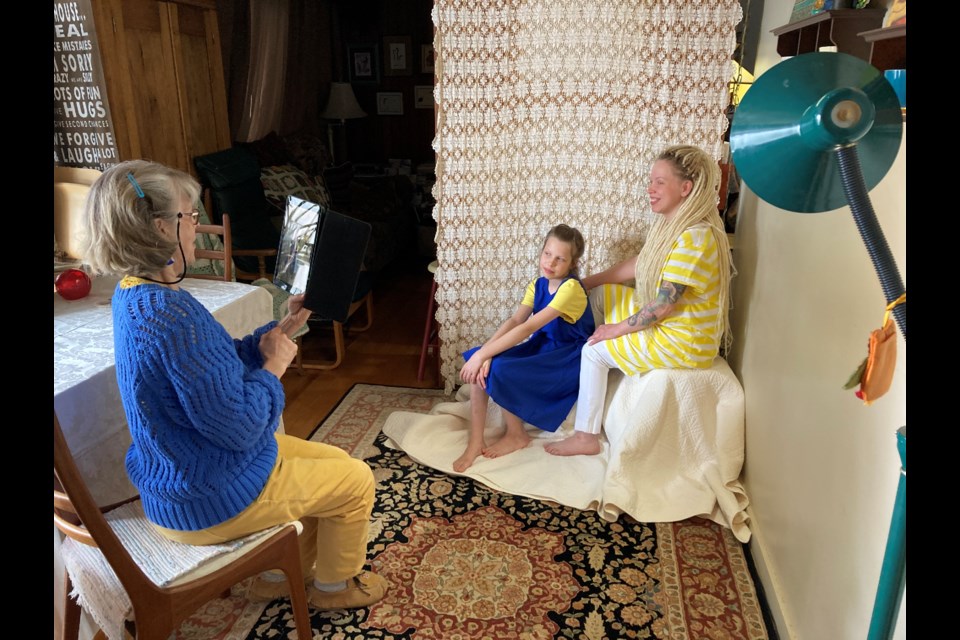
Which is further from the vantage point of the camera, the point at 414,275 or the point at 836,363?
the point at 414,275

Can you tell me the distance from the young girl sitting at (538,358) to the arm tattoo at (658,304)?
0.84ft

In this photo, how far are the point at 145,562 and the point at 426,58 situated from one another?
5.23 m

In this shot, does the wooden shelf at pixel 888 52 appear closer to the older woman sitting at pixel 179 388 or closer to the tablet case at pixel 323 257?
the tablet case at pixel 323 257

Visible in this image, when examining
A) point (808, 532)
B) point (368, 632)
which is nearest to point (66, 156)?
point (368, 632)

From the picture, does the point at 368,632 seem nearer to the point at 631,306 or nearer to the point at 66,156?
the point at 631,306

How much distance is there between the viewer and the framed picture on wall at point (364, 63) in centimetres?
577

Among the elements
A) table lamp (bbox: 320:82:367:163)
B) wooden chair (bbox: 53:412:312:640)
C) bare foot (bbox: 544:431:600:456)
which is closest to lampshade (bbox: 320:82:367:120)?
table lamp (bbox: 320:82:367:163)

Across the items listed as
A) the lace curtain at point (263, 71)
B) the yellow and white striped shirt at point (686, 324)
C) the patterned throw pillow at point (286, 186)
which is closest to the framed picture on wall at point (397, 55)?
the lace curtain at point (263, 71)

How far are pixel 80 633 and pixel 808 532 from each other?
171 cm

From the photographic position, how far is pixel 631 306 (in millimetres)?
2459

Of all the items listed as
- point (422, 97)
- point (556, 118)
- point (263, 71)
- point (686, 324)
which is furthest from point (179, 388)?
point (422, 97)

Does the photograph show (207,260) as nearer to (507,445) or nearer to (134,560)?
(507,445)

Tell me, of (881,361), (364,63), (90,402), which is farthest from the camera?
(364,63)

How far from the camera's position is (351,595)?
1.75 meters
